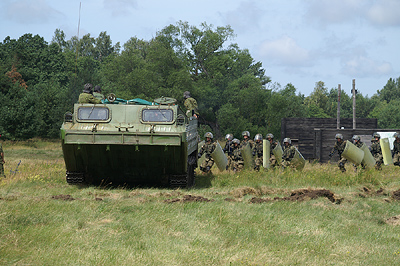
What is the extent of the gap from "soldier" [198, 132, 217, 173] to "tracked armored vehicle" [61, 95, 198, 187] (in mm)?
2936

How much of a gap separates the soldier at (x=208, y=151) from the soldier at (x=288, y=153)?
2.29 metres

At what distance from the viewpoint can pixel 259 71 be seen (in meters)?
79.7

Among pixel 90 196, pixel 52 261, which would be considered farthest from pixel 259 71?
pixel 52 261

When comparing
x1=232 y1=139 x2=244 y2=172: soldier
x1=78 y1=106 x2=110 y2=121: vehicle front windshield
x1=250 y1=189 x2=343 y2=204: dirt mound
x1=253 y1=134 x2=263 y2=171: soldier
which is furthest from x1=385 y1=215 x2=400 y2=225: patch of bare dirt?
x1=253 y1=134 x2=263 y2=171: soldier

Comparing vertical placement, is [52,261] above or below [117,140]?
below

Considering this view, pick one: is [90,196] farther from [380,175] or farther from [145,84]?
[145,84]

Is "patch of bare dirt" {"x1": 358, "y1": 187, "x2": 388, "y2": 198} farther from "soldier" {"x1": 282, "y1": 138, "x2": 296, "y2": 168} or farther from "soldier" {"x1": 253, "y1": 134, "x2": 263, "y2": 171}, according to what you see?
"soldier" {"x1": 253, "y1": 134, "x2": 263, "y2": 171}

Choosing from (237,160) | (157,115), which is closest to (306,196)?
(157,115)

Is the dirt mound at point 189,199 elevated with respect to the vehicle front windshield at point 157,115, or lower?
lower

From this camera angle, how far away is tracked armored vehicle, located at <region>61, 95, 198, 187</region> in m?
12.0

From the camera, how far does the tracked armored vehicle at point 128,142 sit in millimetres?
12047

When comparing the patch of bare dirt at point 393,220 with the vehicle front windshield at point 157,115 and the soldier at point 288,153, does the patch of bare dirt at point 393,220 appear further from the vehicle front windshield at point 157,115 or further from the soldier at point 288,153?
the soldier at point 288,153

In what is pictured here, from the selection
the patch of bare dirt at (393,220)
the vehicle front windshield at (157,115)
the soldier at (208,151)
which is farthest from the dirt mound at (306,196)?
the soldier at (208,151)

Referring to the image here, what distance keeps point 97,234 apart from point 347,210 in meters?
5.18
